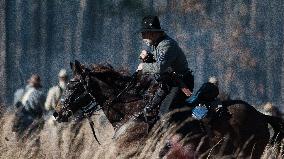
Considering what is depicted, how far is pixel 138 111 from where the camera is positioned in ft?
33.0

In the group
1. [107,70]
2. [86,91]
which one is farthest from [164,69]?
[86,91]

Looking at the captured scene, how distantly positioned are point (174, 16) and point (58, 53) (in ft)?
9.07

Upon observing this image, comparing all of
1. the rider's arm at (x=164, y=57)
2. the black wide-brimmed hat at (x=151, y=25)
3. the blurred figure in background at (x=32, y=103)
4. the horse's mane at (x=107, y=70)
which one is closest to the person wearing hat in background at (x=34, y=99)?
the blurred figure in background at (x=32, y=103)

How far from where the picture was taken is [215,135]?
10094 mm

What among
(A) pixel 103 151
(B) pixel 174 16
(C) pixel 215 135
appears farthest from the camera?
(B) pixel 174 16

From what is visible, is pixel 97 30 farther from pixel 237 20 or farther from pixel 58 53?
pixel 237 20

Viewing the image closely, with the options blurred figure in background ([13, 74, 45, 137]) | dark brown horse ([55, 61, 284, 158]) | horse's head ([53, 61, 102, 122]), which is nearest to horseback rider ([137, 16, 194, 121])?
dark brown horse ([55, 61, 284, 158])

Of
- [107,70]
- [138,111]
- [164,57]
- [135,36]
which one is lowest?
[135,36]

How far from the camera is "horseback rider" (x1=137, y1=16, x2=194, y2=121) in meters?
9.81

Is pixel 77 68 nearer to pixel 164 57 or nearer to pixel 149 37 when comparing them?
pixel 149 37

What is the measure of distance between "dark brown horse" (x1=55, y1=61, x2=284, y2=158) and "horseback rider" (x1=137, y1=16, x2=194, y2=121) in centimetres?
22


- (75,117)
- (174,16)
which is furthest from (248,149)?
(174,16)

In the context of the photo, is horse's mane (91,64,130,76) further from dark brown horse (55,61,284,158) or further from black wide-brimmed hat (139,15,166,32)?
black wide-brimmed hat (139,15,166,32)

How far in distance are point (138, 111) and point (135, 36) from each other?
11364 millimetres
